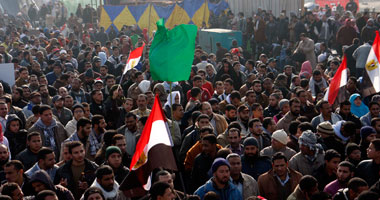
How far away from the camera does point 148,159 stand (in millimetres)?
6973

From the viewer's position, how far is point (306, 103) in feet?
37.9

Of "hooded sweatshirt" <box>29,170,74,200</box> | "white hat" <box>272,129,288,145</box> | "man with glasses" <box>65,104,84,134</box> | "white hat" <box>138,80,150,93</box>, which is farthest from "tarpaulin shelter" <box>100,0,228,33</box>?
"hooded sweatshirt" <box>29,170,74,200</box>

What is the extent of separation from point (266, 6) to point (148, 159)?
2174 centimetres

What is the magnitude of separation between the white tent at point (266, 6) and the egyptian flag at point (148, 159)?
20.8m

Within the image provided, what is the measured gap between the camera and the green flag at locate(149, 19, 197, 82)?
10.5m

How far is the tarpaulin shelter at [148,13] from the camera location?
28.9 m

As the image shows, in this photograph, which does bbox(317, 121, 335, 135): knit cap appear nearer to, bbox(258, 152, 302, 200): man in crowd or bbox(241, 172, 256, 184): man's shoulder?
bbox(258, 152, 302, 200): man in crowd

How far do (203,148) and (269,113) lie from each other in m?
3.35

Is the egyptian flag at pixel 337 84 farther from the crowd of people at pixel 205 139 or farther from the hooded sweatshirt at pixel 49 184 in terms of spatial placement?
the hooded sweatshirt at pixel 49 184

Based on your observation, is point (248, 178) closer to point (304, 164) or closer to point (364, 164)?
point (304, 164)

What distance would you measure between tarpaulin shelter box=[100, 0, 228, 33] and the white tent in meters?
0.65

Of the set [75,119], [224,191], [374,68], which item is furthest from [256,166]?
[374,68]

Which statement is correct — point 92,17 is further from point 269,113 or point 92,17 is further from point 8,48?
point 269,113

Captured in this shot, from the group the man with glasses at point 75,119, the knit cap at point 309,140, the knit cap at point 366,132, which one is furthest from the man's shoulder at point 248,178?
the man with glasses at point 75,119
